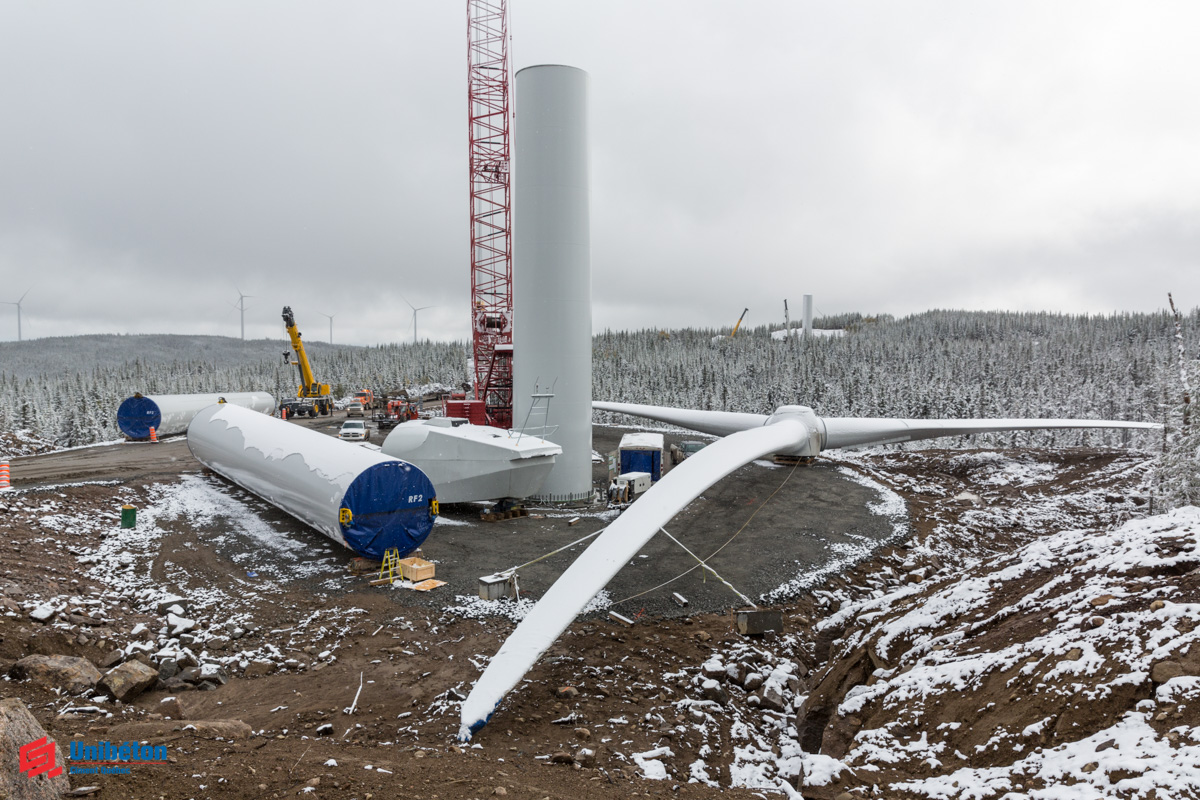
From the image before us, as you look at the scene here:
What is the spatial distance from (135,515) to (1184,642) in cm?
2021

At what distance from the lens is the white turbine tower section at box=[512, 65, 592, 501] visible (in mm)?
19719

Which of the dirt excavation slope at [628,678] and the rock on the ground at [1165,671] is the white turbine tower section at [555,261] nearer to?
the dirt excavation slope at [628,678]

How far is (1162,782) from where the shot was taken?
4.32 m

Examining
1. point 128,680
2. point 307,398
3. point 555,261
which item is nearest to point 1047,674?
point 128,680

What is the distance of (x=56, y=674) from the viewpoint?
8.11 m

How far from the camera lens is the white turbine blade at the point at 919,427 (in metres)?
23.2

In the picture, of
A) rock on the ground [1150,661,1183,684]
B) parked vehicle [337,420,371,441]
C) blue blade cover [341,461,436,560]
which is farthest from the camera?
parked vehicle [337,420,371,441]

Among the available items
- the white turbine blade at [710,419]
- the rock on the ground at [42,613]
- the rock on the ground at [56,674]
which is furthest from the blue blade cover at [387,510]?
the white turbine blade at [710,419]

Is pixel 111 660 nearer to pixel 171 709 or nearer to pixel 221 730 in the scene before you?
pixel 171 709

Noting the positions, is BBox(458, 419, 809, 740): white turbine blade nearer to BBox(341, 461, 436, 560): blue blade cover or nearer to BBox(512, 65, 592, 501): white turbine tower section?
BBox(341, 461, 436, 560): blue blade cover

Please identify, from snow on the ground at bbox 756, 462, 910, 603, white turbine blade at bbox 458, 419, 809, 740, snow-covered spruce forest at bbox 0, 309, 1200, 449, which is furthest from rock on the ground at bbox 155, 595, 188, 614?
snow-covered spruce forest at bbox 0, 309, 1200, 449

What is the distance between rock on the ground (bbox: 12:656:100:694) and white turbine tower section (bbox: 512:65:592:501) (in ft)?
42.7

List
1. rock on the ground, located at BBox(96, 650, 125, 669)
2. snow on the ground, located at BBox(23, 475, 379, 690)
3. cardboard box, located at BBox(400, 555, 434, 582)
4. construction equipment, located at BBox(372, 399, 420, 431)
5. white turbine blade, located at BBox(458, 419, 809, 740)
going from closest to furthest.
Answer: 1. white turbine blade, located at BBox(458, 419, 809, 740)
2. rock on the ground, located at BBox(96, 650, 125, 669)
3. snow on the ground, located at BBox(23, 475, 379, 690)
4. cardboard box, located at BBox(400, 555, 434, 582)
5. construction equipment, located at BBox(372, 399, 420, 431)

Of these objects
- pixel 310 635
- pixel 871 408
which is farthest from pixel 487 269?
pixel 871 408
